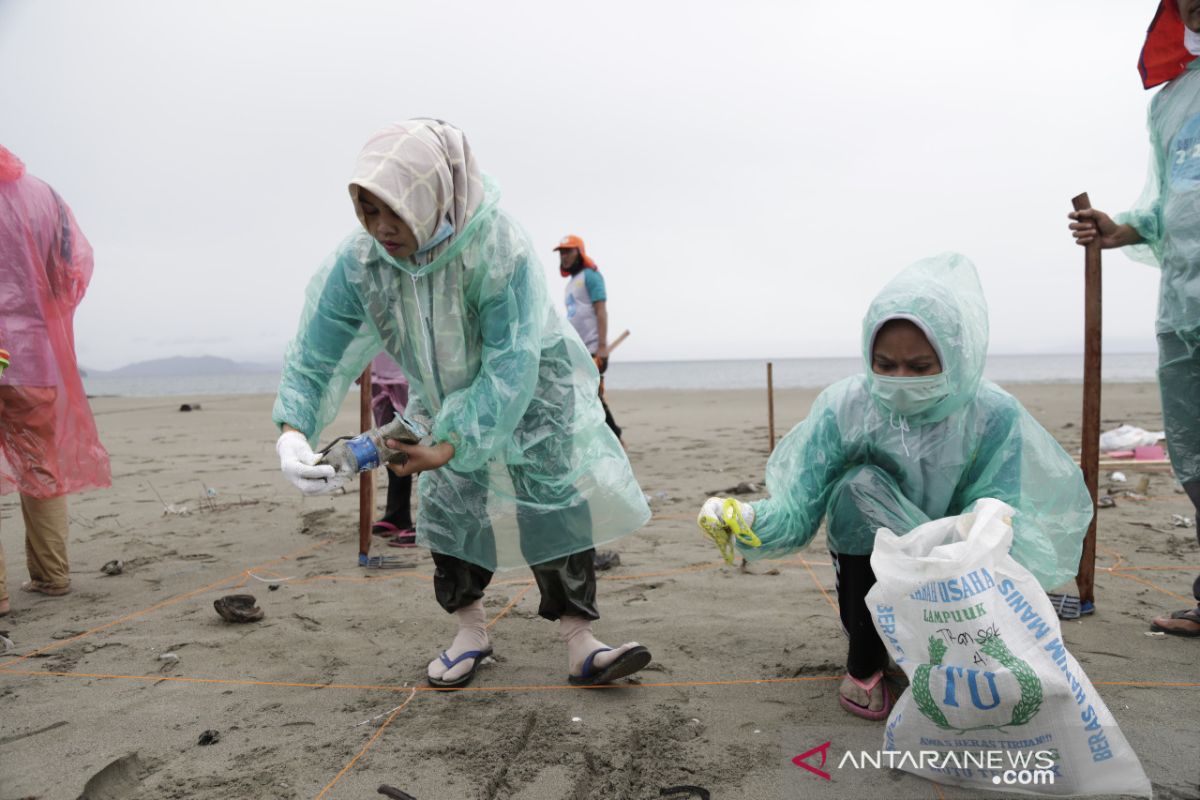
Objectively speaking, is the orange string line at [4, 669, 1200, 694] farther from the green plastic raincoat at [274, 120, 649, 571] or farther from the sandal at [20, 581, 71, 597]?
the sandal at [20, 581, 71, 597]

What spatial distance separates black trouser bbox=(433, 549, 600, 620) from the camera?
2088 millimetres

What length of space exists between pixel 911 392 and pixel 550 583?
1032 millimetres

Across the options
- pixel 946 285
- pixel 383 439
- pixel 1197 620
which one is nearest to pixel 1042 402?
pixel 1197 620

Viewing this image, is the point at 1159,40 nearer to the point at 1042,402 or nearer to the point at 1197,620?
the point at 1197,620

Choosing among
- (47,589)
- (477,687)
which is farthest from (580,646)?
(47,589)

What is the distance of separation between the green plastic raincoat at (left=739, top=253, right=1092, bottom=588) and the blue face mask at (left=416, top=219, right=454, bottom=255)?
39.9 inches

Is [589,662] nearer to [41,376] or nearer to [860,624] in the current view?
[860,624]

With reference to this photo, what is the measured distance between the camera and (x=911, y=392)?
1.81 meters

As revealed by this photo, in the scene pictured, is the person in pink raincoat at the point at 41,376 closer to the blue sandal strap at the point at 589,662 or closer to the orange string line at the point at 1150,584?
the blue sandal strap at the point at 589,662

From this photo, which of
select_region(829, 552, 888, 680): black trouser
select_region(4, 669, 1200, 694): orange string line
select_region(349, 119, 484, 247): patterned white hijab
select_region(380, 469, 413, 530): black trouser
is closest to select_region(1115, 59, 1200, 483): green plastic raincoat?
select_region(4, 669, 1200, 694): orange string line

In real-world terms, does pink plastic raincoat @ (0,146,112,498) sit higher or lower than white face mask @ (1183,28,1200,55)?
lower

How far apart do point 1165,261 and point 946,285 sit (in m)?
0.90

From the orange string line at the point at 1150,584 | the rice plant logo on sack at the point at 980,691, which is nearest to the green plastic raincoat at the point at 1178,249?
the orange string line at the point at 1150,584

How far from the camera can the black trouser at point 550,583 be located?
209 cm
